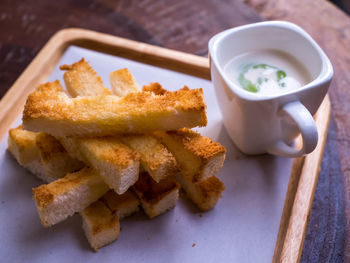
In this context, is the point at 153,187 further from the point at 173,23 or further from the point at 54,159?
the point at 173,23

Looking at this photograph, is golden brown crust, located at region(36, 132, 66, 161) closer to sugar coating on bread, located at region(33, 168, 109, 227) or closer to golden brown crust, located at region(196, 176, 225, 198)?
sugar coating on bread, located at region(33, 168, 109, 227)

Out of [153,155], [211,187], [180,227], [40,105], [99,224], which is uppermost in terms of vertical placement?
[40,105]

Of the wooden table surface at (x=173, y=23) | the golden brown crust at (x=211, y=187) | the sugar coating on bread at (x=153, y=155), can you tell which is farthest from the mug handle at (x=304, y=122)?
the wooden table surface at (x=173, y=23)

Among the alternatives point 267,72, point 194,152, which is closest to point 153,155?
point 194,152

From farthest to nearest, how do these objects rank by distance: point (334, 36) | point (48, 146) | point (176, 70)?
point (334, 36) < point (176, 70) < point (48, 146)

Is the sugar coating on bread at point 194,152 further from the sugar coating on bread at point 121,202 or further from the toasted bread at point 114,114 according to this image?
the sugar coating on bread at point 121,202

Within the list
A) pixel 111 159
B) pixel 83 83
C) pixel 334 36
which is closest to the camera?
pixel 111 159
